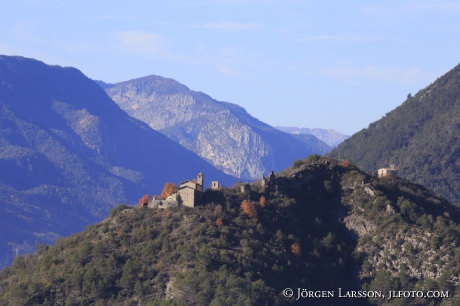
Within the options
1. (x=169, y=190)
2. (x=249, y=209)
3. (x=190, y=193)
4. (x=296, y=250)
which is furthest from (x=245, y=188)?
(x=296, y=250)

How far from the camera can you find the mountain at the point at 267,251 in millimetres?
81312

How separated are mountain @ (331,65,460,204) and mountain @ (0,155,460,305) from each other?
237 ft

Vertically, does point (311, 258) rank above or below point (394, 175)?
below

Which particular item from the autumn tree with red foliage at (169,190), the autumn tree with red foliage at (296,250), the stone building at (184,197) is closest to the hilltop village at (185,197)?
the stone building at (184,197)

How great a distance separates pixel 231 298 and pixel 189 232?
12.1 metres

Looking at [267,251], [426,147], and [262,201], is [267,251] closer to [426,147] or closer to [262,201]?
[262,201]

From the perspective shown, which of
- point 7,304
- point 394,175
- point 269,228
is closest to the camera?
point 7,304

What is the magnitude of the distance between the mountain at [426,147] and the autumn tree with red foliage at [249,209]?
78435 millimetres

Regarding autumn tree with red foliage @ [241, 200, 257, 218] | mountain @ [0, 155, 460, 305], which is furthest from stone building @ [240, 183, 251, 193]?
autumn tree with red foliage @ [241, 200, 257, 218]

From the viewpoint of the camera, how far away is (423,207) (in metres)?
94.7

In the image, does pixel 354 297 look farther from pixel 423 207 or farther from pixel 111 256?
pixel 111 256

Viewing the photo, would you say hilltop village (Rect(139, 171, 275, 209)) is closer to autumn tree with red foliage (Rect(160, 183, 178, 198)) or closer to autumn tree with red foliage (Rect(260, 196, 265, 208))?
autumn tree with red foliage (Rect(260, 196, 265, 208))

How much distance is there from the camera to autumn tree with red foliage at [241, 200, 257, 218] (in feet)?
298

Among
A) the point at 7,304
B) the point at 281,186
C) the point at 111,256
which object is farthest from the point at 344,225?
the point at 7,304
